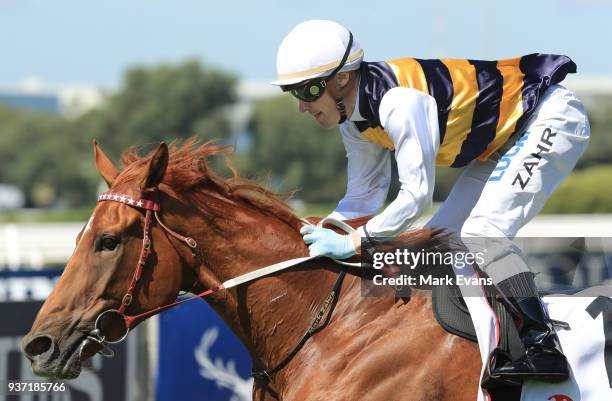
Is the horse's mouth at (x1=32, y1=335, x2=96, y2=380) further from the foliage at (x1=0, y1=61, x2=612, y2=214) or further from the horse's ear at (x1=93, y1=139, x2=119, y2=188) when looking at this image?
the foliage at (x1=0, y1=61, x2=612, y2=214)

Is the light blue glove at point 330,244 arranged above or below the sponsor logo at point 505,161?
below

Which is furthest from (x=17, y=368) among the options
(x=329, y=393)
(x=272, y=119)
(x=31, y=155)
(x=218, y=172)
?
(x=31, y=155)

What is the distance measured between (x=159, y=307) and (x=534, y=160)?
1.63 meters

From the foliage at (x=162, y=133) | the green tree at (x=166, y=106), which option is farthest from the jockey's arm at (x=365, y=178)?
the green tree at (x=166, y=106)

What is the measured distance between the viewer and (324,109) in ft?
13.4

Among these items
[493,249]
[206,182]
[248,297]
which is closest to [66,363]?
[248,297]

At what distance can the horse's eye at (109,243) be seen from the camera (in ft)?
12.5

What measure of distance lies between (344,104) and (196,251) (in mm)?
862

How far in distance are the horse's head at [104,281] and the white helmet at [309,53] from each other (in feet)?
1.98

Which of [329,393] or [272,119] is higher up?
[329,393]

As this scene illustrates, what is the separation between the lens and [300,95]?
4.03 metres

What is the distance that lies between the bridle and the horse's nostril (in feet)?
0.42

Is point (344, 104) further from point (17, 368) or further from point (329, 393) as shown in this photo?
point (17, 368)

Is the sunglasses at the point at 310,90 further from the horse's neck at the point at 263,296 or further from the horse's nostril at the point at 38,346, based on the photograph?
the horse's nostril at the point at 38,346
